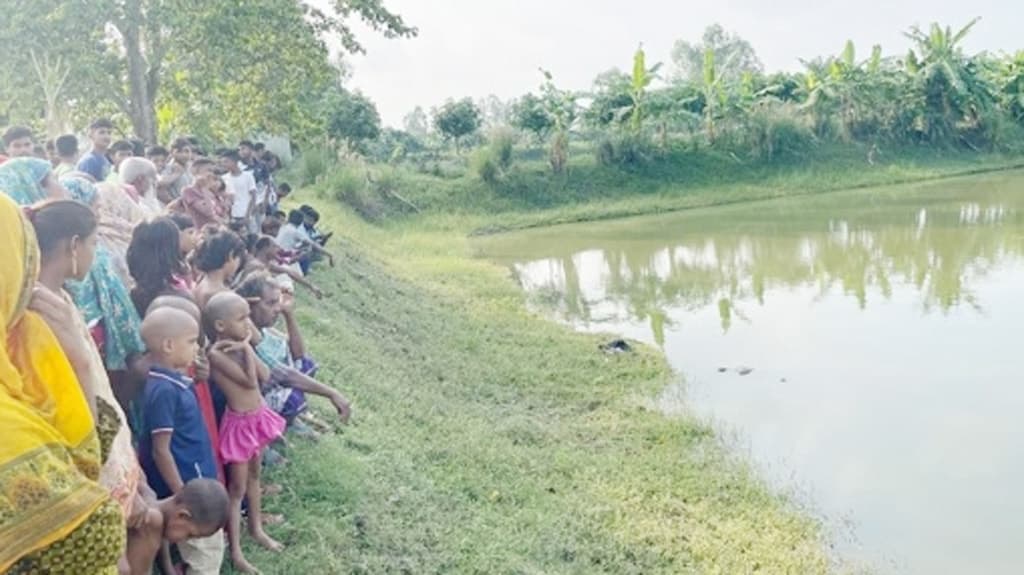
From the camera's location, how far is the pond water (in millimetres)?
5430

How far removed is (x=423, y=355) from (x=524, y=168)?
14.8m

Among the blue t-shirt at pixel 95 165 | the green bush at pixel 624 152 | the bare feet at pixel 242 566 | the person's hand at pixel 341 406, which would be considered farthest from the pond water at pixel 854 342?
the green bush at pixel 624 152

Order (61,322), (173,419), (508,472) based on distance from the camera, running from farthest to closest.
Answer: (508,472) < (173,419) < (61,322)

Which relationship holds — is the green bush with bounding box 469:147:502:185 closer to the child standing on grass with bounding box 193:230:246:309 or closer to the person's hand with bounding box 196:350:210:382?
the child standing on grass with bounding box 193:230:246:309

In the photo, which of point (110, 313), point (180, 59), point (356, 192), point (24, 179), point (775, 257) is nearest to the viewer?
point (110, 313)

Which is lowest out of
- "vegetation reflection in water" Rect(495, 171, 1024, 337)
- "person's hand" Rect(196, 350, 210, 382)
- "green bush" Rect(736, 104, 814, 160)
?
"vegetation reflection in water" Rect(495, 171, 1024, 337)

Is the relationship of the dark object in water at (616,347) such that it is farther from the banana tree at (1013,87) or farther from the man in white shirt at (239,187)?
the banana tree at (1013,87)

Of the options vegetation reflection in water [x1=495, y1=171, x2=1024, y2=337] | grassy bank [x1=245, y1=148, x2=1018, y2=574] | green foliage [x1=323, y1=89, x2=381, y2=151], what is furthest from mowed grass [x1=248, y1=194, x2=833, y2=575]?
green foliage [x1=323, y1=89, x2=381, y2=151]

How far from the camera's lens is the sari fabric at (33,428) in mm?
1760

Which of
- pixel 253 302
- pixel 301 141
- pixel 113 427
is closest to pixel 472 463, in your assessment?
pixel 253 302

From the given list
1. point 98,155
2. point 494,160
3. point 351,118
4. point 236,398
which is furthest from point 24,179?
point 351,118

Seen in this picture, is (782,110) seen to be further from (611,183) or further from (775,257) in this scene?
(775,257)

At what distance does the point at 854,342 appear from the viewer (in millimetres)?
8930

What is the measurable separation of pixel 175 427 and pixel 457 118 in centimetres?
2280
